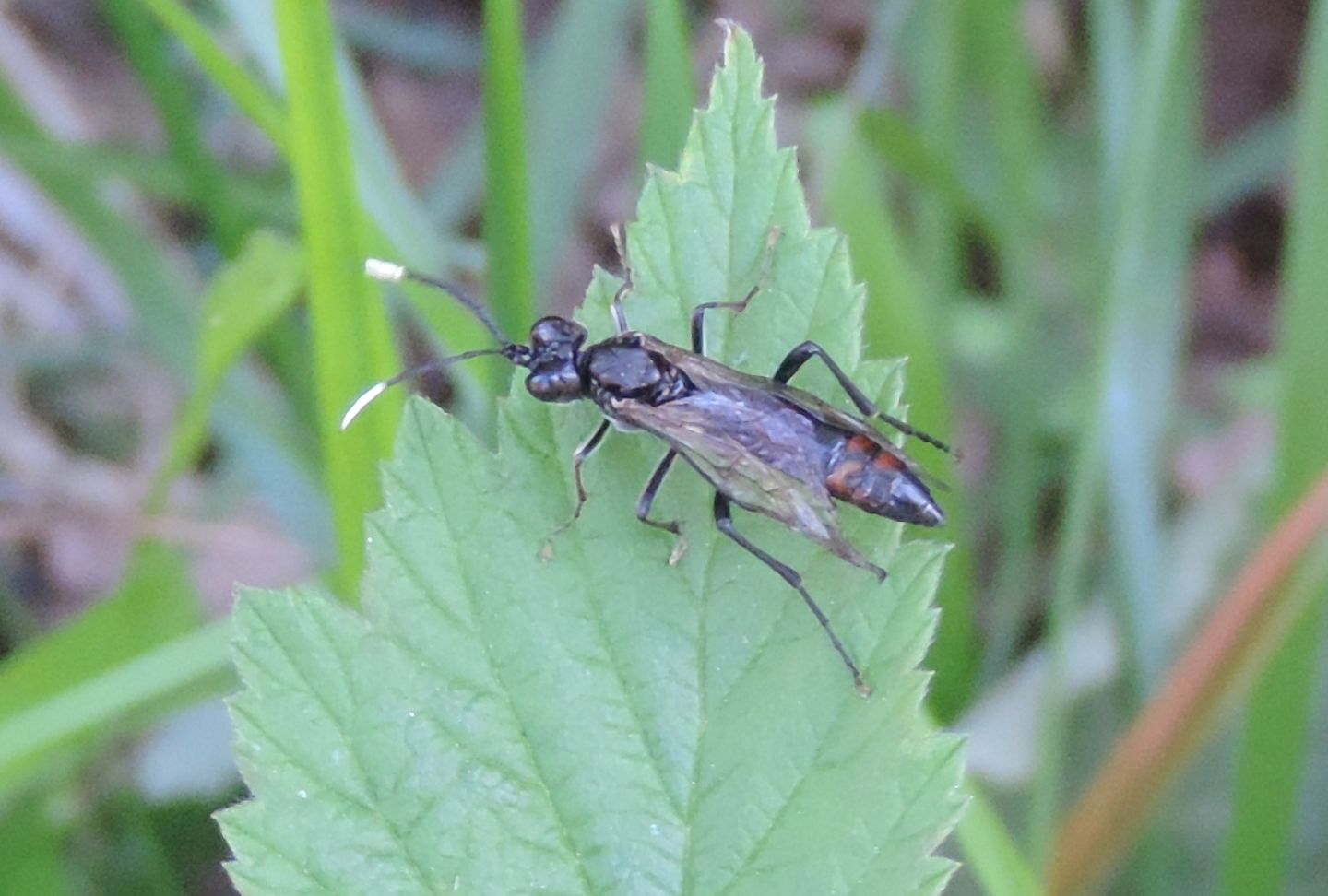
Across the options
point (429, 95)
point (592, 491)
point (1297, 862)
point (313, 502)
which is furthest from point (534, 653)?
point (429, 95)

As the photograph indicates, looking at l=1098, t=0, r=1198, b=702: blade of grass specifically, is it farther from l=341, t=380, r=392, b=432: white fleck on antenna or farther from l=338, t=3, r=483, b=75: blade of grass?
l=338, t=3, r=483, b=75: blade of grass

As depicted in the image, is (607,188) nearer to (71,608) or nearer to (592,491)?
(71,608)

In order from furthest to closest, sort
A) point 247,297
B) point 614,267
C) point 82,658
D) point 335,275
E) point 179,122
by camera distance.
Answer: point 614,267 → point 179,122 → point 82,658 → point 247,297 → point 335,275

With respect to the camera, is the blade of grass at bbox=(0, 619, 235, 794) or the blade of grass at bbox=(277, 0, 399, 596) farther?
the blade of grass at bbox=(0, 619, 235, 794)

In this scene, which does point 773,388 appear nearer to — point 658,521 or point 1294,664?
point 658,521

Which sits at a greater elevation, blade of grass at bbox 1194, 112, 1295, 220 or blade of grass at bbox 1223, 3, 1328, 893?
blade of grass at bbox 1194, 112, 1295, 220

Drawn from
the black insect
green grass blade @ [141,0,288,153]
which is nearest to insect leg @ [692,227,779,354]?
the black insect

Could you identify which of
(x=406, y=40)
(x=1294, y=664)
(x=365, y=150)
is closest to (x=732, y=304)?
(x=365, y=150)

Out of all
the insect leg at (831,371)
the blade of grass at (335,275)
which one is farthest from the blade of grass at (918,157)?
the blade of grass at (335,275)
